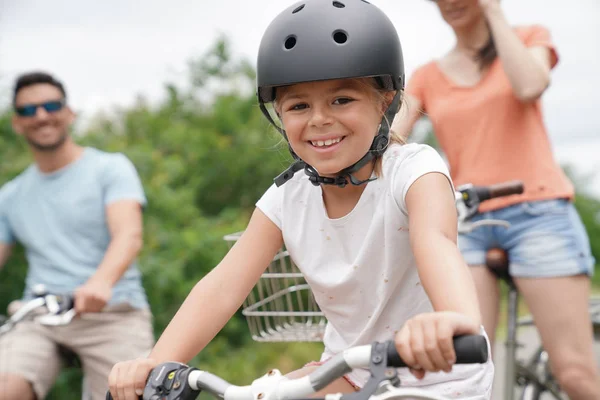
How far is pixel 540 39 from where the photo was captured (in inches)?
157

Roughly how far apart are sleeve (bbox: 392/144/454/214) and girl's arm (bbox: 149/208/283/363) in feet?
1.52

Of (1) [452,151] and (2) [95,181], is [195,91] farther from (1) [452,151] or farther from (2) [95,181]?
(1) [452,151]

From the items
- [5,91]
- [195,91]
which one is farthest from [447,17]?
[195,91]

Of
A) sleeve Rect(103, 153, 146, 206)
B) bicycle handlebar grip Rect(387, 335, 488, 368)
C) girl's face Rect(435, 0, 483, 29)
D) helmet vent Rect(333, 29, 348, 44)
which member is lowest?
bicycle handlebar grip Rect(387, 335, 488, 368)

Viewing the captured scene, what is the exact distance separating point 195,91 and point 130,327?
13.4 feet

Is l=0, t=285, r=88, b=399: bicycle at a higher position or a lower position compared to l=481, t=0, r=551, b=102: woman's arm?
lower

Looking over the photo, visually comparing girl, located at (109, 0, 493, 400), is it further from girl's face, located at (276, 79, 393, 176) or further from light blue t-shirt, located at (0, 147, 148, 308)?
light blue t-shirt, located at (0, 147, 148, 308)

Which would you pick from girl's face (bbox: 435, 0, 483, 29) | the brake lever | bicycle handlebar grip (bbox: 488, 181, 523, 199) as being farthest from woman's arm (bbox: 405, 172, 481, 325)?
the brake lever

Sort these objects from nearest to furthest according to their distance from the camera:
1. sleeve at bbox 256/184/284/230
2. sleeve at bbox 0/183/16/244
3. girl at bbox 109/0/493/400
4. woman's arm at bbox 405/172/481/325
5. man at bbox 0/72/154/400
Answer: woman's arm at bbox 405/172/481/325
girl at bbox 109/0/493/400
sleeve at bbox 256/184/284/230
man at bbox 0/72/154/400
sleeve at bbox 0/183/16/244

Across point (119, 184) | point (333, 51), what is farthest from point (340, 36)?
point (119, 184)

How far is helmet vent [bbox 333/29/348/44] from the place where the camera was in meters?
2.52

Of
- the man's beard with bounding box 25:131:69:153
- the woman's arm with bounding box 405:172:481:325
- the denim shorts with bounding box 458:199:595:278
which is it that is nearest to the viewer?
the woman's arm with bounding box 405:172:481:325

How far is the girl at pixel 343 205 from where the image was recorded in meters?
2.45

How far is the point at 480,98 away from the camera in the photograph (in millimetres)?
3941
